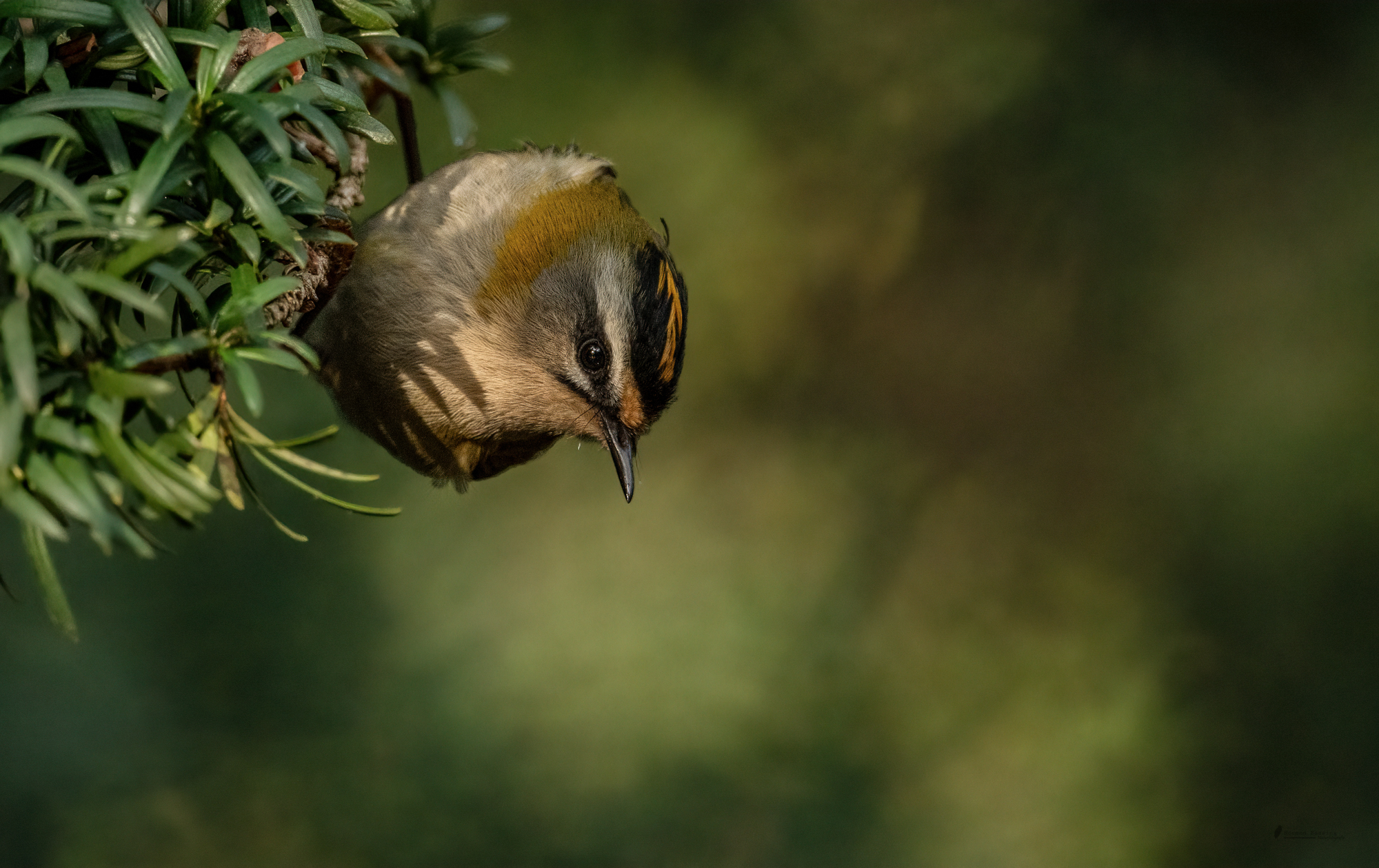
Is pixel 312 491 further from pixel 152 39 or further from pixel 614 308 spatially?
pixel 614 308

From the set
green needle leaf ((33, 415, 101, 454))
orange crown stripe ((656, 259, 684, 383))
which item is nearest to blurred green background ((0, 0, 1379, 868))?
orange crown stripe ((656, 259, 684, 383))

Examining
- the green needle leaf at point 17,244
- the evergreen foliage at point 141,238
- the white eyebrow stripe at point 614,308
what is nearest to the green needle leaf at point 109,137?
the evergreen foliage at point 141,238

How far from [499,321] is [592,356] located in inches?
5.0

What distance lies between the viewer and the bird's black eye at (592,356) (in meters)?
1.53

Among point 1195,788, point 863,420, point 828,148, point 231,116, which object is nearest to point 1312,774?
point 1195,788

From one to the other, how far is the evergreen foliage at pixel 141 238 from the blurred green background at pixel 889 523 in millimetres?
2062

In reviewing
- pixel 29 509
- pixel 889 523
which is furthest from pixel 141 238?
pixel 889 523

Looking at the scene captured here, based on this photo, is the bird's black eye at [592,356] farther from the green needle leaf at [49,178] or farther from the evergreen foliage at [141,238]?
the green needle leaf at [49,178]

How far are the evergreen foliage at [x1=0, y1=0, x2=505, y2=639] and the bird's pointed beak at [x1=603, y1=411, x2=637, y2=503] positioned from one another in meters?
0.60

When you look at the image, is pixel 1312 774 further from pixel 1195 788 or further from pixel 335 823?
pixel 335 823

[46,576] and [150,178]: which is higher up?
[150,178]

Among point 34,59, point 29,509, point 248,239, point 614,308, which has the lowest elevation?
point 29,509

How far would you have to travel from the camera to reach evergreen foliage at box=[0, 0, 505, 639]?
716 mm

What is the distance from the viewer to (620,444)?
1.56 m
